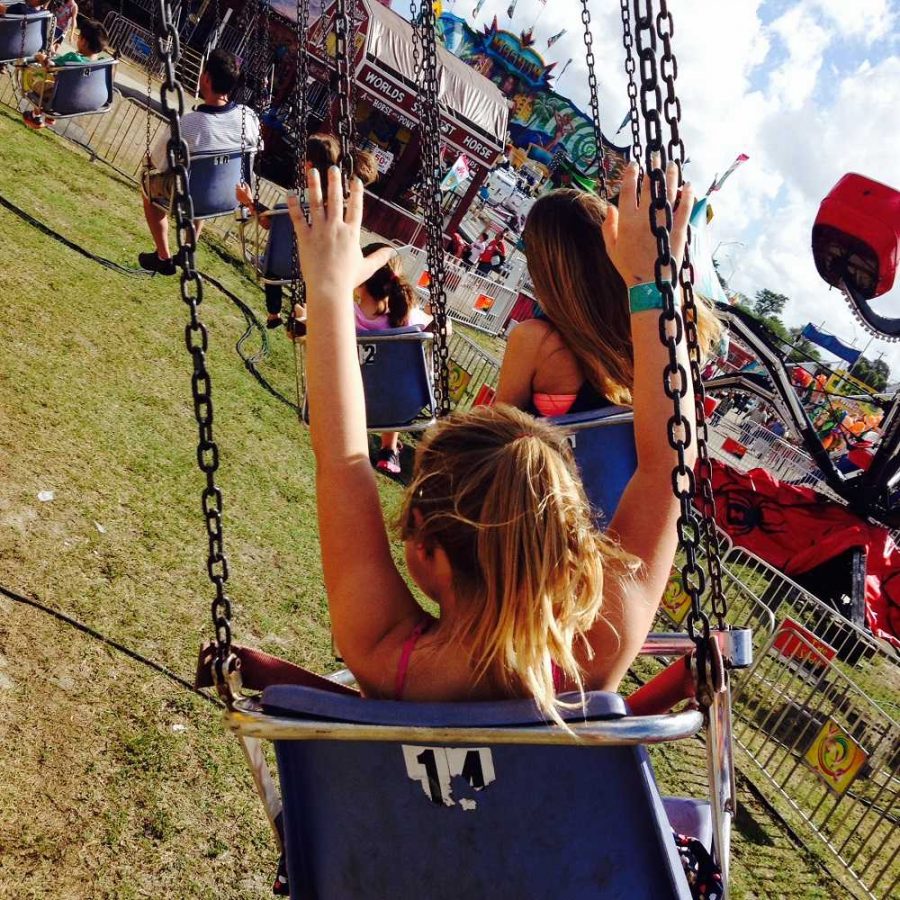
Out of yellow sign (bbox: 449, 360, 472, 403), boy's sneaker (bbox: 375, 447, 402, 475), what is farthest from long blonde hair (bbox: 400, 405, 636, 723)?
yellow sign (bbox: 449, 360, 472, 403)

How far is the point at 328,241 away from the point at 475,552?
57 cm

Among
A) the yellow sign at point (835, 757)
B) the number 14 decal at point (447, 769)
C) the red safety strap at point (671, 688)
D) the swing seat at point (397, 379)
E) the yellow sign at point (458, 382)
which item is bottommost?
the yellow sign at point (835, 757)

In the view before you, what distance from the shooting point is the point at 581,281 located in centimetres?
248

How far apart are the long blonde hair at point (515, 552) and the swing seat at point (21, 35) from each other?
7.52m

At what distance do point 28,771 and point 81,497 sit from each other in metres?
1.58

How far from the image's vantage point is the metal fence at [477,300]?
14.0 meters

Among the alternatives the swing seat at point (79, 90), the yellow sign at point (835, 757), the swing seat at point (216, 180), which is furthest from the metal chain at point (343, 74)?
the swing seat at point (79, 90)

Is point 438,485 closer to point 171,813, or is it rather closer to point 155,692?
point 171,813

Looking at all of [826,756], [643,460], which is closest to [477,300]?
[826,756]

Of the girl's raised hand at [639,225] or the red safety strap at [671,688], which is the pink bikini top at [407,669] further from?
the girl's raised hand at [639,225]

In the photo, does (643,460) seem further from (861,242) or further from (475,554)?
(861,242)

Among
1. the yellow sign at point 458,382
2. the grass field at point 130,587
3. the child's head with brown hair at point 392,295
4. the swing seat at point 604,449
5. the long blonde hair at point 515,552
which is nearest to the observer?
the long blonde hair at point 515,552

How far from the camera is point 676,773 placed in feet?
12.5

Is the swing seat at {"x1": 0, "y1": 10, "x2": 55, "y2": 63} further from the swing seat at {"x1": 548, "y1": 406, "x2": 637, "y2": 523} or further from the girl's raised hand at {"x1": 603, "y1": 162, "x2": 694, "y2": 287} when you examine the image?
the girl's raised hand at {"x1": 603, "y1": 162, "x2": 694, "y2": 287}
